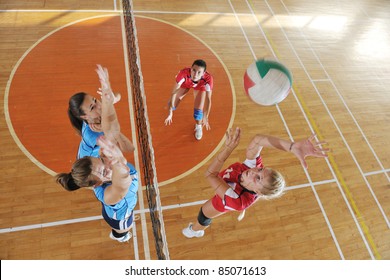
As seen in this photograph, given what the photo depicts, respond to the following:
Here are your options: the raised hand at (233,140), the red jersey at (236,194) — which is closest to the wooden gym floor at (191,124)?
the red jersey at (236,194)

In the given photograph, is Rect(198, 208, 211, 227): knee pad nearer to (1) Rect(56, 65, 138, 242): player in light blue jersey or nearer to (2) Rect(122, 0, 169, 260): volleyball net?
(2) Rect(122, 0, 169, 260): volleyball net

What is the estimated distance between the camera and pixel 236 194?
3033 millimetres

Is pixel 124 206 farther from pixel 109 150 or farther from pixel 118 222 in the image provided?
pixel 109 150

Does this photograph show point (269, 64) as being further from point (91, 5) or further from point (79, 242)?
point (91, 5)

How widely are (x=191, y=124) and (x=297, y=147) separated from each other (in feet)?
10.6

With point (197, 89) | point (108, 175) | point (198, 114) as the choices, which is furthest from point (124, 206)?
point (197, 89)

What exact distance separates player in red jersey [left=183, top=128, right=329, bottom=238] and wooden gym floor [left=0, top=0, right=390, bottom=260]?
161 centimetres

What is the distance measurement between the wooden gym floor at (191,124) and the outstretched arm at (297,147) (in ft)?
6.59

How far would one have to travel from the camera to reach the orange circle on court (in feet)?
16.7

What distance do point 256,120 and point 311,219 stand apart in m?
2.33

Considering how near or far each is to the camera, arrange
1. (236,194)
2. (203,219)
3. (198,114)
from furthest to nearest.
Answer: (198,114) < (203,219) < (236,194)

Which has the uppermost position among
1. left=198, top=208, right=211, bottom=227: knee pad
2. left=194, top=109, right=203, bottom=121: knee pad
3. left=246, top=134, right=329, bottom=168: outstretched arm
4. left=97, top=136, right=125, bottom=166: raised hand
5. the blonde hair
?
left=97, top=136, right=125, bottom=166: raised hand

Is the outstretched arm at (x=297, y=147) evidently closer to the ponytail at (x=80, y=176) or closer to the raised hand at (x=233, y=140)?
the raised hand at (x=233, y=140)

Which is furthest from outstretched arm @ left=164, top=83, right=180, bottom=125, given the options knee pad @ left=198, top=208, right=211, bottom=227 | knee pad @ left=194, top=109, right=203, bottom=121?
knee pad @ left=198, top=208, right=211, bottom=227
